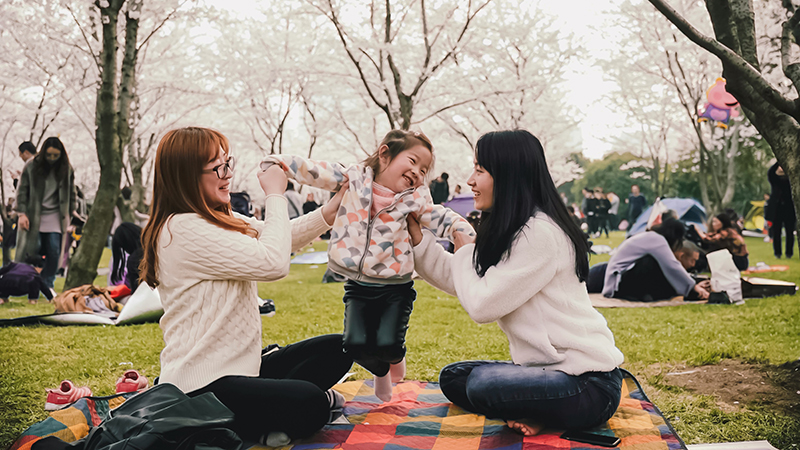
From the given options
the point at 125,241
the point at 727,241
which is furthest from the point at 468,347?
the point at 727,241

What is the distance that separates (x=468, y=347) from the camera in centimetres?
462

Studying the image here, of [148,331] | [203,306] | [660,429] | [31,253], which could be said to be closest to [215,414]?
[203,306]

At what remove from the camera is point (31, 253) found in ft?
24.4

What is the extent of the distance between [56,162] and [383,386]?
6173 millimetres

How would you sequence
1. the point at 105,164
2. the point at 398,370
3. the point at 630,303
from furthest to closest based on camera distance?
the point at 105,164, the point at 630,303, the point at 398,370

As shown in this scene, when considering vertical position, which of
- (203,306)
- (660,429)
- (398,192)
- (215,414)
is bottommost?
(660,429)

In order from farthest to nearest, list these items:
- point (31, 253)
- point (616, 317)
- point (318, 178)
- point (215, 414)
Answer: point (31, 253) → point (616, 317) → point (318, 178) → point (215, 414)

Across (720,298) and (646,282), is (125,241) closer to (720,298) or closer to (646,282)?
(646,282)

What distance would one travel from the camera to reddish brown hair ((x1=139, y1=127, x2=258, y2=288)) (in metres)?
2.34

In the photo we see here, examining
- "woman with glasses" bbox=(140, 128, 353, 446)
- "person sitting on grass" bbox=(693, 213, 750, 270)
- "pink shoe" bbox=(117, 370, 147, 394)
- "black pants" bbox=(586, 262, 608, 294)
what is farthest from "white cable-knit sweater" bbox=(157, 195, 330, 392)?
"person sitting on grass" bbox=(693, 213, 750, 270)

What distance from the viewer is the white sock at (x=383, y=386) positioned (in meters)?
2.81

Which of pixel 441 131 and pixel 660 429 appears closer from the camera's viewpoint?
pixel 660 429

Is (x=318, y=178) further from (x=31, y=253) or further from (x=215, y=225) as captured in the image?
(x=31, y=253)

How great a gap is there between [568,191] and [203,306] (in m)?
43.4
